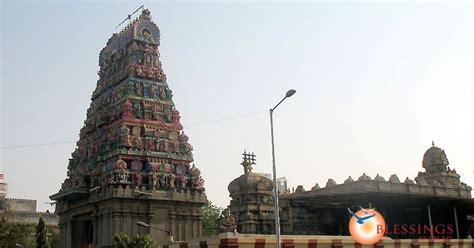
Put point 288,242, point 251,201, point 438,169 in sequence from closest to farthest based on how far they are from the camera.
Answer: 1. point 288,242
2. point 251,201
3. point 438,169

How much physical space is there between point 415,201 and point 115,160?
33808mm

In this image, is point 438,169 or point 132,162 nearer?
point 132,162

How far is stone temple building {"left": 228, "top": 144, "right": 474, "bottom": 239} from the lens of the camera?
58.1 meters

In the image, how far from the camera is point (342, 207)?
213 ft

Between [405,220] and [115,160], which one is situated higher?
[115,160]

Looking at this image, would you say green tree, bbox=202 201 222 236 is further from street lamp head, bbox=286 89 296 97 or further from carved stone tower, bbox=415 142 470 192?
street lamp head, bbox=286 89 296 97

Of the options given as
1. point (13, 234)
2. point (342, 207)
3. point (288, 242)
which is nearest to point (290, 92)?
point (288, 242)

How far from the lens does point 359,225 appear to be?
37.5 meters

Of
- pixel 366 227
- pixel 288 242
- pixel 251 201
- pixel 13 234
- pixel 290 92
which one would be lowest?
pixel 288 242

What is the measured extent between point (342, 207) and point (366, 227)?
27632 millimetres

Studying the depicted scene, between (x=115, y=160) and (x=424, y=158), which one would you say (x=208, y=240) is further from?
(x=424, y=158)

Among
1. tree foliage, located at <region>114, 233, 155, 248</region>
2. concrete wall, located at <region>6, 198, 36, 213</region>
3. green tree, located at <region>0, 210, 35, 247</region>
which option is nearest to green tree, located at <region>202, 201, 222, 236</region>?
green tree, located at <region>0, 210, 35, 247</region>

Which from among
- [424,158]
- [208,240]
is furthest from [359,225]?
[424,158]

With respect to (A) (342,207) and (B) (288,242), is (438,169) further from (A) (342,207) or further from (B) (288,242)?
(B) (288,242)
